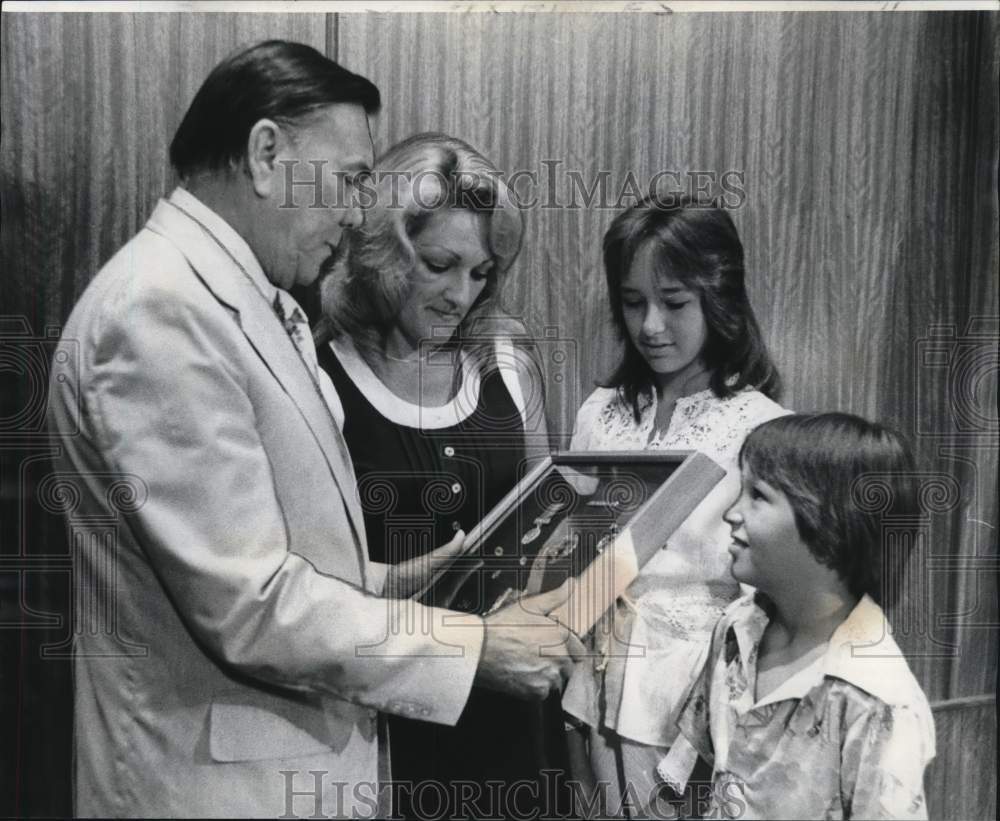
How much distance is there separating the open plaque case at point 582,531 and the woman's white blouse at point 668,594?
0.08ft

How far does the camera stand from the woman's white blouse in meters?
1.90

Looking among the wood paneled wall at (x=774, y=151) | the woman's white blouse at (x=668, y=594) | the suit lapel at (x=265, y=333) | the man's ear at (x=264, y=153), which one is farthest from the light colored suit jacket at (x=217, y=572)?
the wood paneled wall at (x=774, y=151)

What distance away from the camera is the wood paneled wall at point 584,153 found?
1.94 meters

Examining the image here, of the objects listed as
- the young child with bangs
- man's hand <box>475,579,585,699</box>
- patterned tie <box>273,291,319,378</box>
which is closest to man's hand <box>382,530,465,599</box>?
man's hand <box>475,579,585,699</box>

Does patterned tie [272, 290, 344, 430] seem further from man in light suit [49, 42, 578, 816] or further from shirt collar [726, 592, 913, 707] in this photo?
shirt collar [726, 592, 913, 707]

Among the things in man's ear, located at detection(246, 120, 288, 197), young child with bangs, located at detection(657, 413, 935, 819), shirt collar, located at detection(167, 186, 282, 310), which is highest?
man's ear, located at detection(246, 120, 288, 197)

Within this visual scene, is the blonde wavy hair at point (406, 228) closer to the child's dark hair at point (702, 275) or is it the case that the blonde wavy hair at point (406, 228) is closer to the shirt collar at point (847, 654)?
the child's dark hair at point (702, 275)

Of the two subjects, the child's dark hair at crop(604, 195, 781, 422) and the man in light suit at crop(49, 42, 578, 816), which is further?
the child's dark hair at crop(604, 195, 781, 422)

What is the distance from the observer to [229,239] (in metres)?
1.87

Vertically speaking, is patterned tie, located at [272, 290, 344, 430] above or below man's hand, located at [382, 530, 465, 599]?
above

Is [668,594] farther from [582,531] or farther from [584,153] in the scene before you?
[584,153]

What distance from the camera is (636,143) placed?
1952 mm

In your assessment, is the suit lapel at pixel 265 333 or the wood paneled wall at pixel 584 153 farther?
the wood paneled wall at pixel 584 153

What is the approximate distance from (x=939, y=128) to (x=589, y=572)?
104cm
